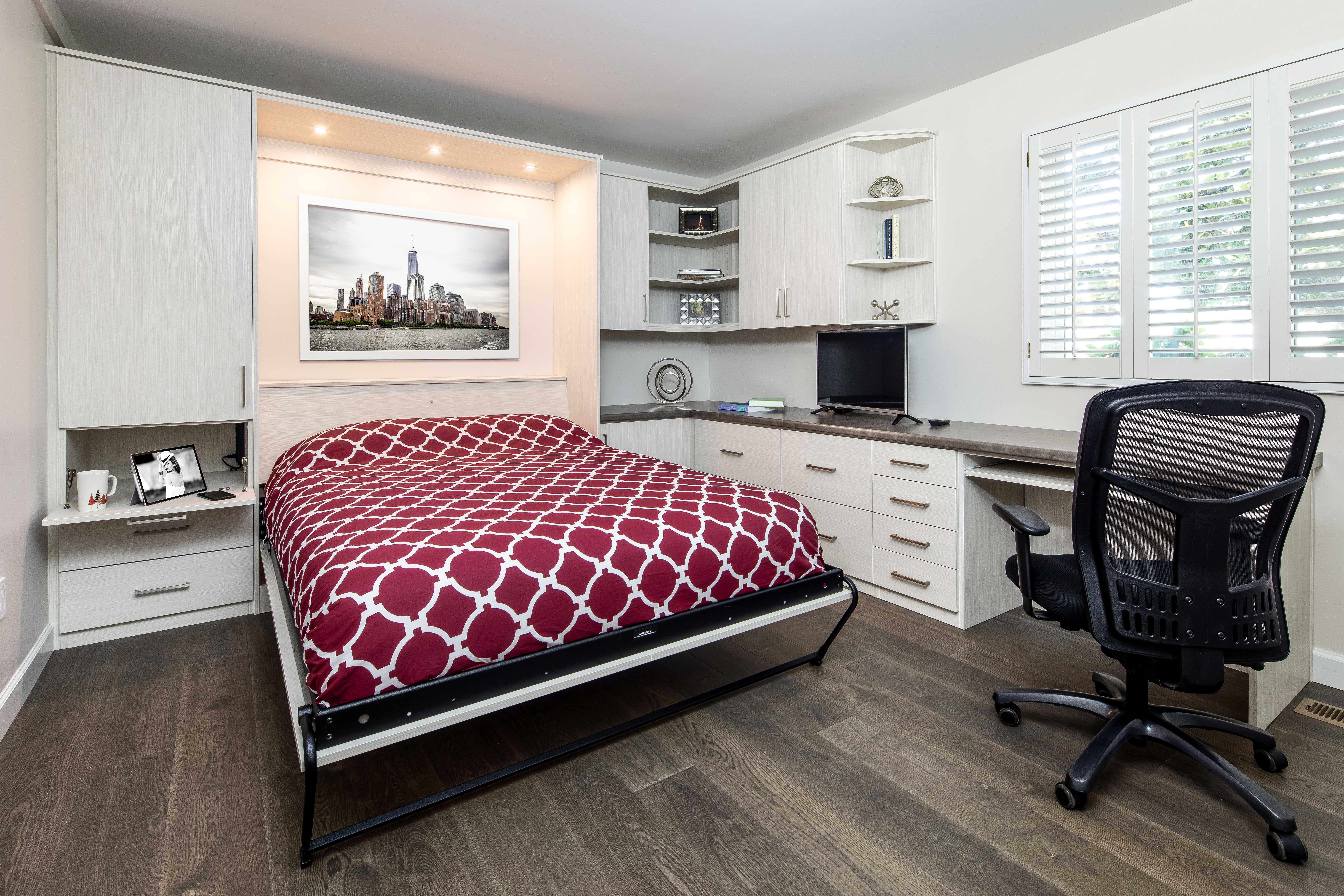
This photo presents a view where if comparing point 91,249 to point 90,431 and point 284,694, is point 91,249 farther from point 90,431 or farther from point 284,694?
point 284,694

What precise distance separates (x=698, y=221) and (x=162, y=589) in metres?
3.63

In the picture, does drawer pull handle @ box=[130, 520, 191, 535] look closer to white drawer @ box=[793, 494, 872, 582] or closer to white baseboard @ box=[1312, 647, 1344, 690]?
white drawer @ box=[793, 494, 872, 582]

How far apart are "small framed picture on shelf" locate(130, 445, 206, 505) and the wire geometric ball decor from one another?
108 inches

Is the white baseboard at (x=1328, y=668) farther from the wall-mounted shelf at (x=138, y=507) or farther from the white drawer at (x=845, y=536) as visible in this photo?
the wall-mounted shelf at (x=138, y=507)

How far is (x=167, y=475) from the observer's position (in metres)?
2.93

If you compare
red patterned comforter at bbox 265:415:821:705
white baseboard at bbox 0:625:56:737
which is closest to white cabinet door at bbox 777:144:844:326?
red patterned comforter at bbox 265:415:821:705

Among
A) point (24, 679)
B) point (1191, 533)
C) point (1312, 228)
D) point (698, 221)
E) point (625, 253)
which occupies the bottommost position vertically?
point (24, 679)

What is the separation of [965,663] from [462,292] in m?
3.19

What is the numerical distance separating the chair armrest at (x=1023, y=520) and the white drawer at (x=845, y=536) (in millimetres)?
1328

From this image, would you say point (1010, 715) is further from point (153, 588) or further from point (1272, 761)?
point (153, 588)

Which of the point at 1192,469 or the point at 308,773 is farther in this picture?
the point at 1192,469

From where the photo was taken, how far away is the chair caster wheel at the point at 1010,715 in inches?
84.2

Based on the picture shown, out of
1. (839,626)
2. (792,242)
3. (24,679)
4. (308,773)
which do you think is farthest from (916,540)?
(24,679)

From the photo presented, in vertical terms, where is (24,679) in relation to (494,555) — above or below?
below
